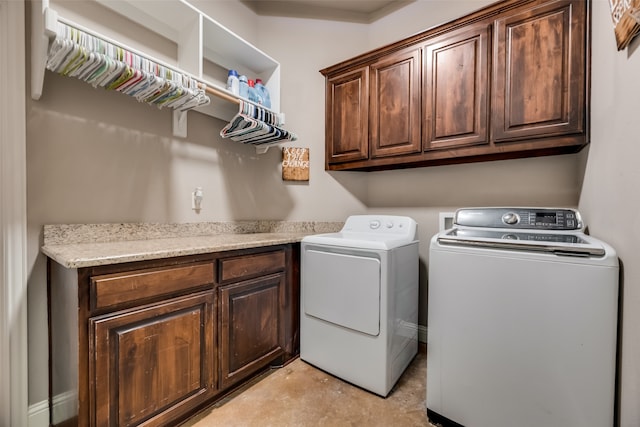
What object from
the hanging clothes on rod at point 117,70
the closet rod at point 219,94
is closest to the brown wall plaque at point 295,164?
the closet rod at point 219,94

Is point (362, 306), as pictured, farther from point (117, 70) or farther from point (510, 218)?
point (117, 70)

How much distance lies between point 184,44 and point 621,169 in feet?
7.61

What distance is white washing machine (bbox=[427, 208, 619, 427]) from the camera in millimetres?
1062

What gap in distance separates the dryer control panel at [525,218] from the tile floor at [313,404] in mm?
1088

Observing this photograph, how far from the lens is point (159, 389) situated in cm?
128

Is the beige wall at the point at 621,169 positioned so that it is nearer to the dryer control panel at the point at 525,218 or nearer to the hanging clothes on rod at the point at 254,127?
the dryer control panel at the point at 525,218

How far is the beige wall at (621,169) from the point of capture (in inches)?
37.8

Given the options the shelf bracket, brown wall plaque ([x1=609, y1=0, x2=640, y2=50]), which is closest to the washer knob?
brown wall plaque ([x1=609, y1=0, x2=640, y2=50])

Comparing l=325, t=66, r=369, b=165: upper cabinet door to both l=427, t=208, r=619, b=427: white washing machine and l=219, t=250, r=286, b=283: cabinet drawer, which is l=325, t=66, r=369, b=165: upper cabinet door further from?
l=427, t=208, r=619, b=427: white washing machine

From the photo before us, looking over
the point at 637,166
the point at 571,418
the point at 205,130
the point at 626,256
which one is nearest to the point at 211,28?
the point at 205,130

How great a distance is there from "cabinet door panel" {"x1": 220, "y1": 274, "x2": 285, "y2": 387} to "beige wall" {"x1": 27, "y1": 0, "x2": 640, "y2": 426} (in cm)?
69

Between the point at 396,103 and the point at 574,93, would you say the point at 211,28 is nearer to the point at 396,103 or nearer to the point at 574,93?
the point at 396,103

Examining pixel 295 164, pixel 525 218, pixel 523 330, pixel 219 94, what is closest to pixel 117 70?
pixel 219 94

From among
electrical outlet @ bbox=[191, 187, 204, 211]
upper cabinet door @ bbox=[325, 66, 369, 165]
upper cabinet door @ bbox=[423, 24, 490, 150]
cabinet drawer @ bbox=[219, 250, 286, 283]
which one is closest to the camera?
cabinet drawer @ bbox=[219, 250, 286, 283]
